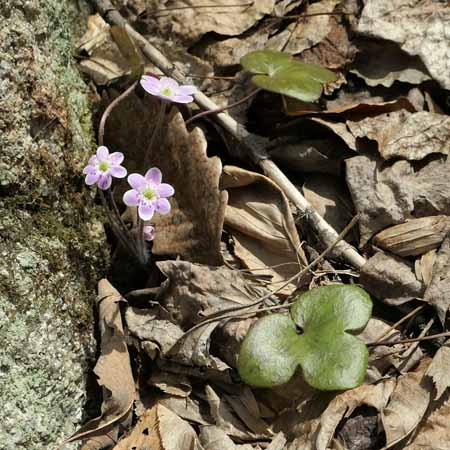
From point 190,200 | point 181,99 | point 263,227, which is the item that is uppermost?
point 181,99

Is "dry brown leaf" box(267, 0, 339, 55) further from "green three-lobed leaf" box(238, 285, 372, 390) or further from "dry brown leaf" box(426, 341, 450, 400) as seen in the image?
"dry brown leaf" box(426, 341, 450, 400)

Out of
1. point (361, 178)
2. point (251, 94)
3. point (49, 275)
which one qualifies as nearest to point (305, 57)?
point (251, 94)

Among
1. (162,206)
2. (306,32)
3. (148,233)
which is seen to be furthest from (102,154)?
(306,32)

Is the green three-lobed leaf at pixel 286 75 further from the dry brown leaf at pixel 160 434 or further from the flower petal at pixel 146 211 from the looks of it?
the dry brown leaf at pixel 160 434

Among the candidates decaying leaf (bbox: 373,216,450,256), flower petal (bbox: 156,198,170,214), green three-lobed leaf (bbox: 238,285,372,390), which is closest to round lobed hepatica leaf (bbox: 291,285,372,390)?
green three-lobed leaf (bbox: 238,285,372,390)

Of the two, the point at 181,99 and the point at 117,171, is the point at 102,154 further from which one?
the point at 181,99
